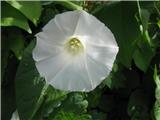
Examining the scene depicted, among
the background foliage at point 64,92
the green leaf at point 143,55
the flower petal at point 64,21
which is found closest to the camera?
the flower petal at point 64,21

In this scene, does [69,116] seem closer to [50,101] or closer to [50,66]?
[50,101]

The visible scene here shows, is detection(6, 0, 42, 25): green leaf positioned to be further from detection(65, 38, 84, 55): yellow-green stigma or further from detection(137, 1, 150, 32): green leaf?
detection(137, 1, 150, 32): green leaf

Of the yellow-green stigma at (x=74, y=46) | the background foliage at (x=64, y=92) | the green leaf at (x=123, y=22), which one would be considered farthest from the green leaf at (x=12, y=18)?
the green leaf at (x=123, y=22)

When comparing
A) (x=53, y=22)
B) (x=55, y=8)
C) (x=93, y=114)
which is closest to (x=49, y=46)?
(x=53, y=22)

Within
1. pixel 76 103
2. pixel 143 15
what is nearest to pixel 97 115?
pixel 76 103

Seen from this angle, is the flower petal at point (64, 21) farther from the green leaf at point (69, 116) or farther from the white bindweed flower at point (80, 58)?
the green leaf at point (69, 116)

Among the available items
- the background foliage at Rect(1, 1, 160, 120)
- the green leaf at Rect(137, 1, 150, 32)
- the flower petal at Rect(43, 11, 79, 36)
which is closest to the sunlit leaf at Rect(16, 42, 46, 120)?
the background foliage at Rect(1, 1, 160, 120)
